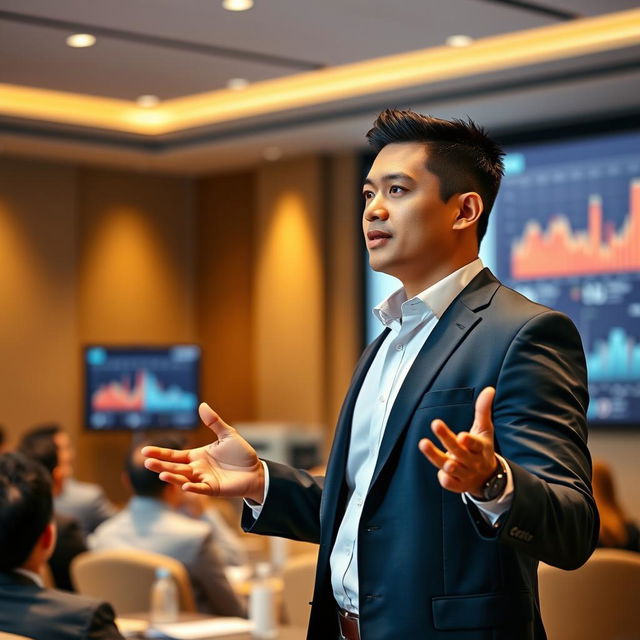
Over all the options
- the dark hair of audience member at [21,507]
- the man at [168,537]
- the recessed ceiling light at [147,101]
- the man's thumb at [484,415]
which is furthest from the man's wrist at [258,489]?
the recessed ceiling light at [147,101]

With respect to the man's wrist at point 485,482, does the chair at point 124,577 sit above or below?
below

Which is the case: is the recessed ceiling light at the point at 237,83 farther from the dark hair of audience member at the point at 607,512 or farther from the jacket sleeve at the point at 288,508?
the jacket sleeve at the point at 288,508

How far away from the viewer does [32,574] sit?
277cm

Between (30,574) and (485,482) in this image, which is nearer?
(485,482)

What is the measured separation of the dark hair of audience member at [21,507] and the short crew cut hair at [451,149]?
47.8 inches

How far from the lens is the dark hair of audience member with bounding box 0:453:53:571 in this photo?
2.72 metres

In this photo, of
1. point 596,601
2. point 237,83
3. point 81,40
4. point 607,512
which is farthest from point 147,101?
point 596,601

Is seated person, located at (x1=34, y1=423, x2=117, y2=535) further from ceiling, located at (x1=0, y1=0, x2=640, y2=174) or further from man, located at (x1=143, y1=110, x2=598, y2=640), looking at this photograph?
man, located at (x1=143, y1=110, x2=598, y2=640)

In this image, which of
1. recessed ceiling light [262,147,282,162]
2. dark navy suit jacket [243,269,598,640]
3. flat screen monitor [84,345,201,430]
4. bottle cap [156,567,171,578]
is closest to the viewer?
dark navy suit jacket [243,269,598,640]

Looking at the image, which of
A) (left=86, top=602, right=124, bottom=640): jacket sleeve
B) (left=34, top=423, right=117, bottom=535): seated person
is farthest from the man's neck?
(left=34, top=423, right=117, bottom=535): seated person

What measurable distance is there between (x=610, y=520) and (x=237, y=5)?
9.27 ft

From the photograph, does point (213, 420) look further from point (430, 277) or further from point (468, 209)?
point (468, 209)

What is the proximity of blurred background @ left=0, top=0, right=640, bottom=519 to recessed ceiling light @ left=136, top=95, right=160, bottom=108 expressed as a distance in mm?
19

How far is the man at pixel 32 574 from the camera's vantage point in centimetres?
262
